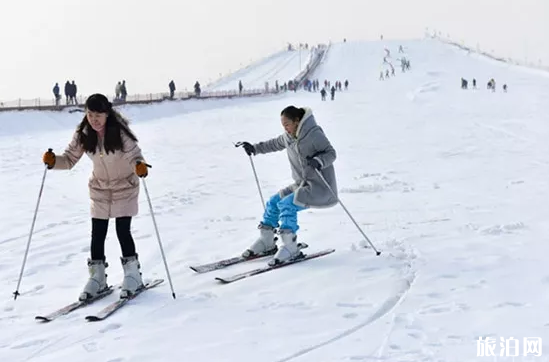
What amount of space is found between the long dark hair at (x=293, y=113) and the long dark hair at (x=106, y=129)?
1437 mm

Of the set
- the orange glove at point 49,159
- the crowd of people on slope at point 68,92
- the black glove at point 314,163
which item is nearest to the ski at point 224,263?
the black glove at point 314,163

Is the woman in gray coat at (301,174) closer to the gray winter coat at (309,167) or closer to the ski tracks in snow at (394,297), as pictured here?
the gray winter coat at (309,167)

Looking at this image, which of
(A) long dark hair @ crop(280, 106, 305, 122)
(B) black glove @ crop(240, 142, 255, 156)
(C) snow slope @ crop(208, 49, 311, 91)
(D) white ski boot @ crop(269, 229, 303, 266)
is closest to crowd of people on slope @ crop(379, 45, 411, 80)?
(C) snow slope @ crop(208, 49, 311, 91)

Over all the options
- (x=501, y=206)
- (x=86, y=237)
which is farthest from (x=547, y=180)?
(x=86, y=237)

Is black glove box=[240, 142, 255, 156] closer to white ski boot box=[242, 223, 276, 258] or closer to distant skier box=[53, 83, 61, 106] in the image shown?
white ski boot box=[242, 223, 276, 258]

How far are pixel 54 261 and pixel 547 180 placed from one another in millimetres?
7143

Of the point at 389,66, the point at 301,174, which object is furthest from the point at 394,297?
the point at 389,66

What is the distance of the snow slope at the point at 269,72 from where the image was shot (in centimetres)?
6650

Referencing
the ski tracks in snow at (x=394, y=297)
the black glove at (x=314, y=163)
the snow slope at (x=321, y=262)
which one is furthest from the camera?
the black glove at (x=314, y=163)

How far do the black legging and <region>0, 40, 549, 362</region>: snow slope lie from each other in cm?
38

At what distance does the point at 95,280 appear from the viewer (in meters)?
5.39

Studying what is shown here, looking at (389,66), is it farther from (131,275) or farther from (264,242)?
(131,275)

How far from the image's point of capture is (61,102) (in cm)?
3120

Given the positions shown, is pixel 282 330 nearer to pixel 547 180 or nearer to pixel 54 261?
pixel 54 261
